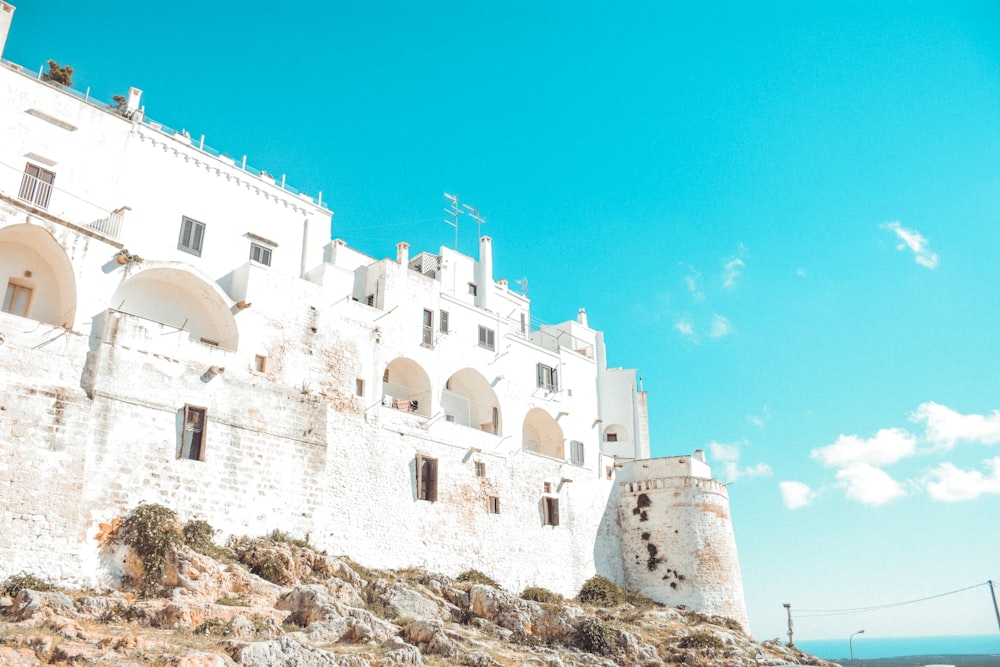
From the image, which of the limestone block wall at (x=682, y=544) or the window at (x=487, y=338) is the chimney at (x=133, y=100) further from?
the limestone block wall at (x=682, y=544)

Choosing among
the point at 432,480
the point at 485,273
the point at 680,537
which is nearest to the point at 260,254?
the point at 432,480

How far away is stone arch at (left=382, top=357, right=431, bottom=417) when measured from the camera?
113 ft

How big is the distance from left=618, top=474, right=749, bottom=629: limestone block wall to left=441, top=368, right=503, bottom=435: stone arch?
8.69m

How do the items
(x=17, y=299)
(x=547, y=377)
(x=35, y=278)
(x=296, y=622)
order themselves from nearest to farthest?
(x=296, y=622) → (x=17, y=299) → (x=35, y=278) → (x=547, y=377)

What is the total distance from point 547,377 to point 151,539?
23.0 metres

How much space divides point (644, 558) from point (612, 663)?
1572 centimetres

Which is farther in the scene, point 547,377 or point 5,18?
point 547,377

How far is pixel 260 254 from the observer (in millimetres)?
32031

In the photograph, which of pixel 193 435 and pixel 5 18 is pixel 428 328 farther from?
pixel 5 18

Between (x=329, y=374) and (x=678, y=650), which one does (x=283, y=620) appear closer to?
(x=329, y=374)

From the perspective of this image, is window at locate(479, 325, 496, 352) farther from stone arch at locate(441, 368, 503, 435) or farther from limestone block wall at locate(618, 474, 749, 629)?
limestone block wall at locate(618, 474, 749, 629)

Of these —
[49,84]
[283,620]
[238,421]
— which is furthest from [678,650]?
Result: [49,84]

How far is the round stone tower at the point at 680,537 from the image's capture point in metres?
38.4

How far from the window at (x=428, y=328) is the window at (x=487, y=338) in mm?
3295
